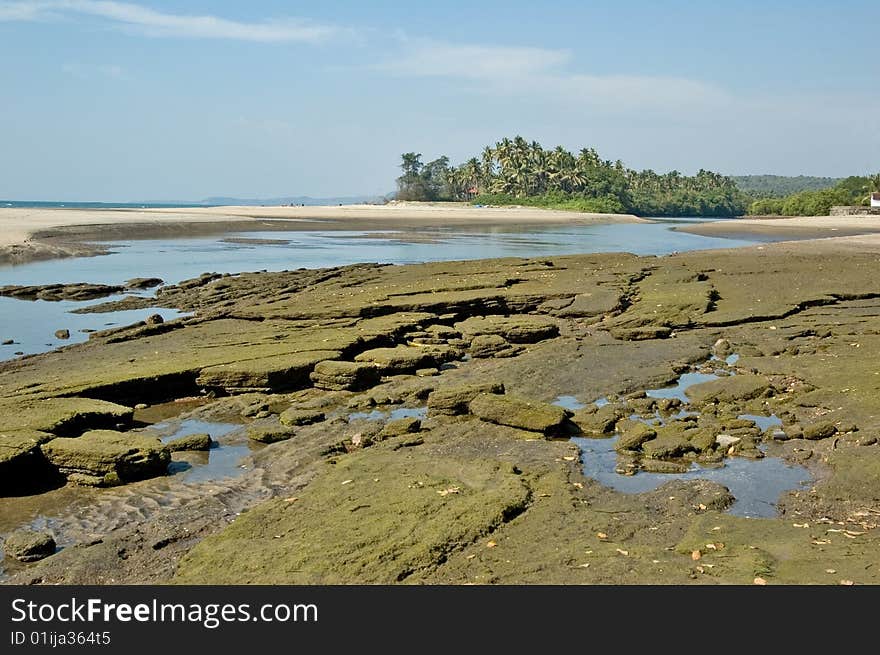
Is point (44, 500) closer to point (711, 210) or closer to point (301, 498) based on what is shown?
point (301, 498)

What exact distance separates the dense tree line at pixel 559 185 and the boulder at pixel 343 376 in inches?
4277

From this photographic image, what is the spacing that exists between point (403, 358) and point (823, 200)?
101 metres

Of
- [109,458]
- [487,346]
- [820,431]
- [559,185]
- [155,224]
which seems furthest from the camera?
[559,185]

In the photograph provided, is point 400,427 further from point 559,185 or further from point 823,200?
point 559,185

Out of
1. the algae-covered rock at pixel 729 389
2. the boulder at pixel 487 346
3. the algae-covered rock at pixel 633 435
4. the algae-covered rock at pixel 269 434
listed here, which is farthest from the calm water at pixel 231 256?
the algae-covered rock at pixel 729 389

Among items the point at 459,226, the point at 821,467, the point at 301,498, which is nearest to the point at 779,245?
the point at 821,467

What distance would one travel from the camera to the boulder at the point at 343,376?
14266 millimetres

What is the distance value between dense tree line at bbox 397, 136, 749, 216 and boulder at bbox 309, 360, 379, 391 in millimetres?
108639

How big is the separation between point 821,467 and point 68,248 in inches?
1873

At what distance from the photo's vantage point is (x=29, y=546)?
7.96m

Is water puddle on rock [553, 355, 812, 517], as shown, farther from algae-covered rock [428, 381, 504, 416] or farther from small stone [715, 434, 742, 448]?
algae-covered rock [428, 381, 504, 416]

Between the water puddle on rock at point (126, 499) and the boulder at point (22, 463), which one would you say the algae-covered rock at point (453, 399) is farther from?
the boulder at point (22, 463)

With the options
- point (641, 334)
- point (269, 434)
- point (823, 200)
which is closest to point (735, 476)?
point (269, 434)

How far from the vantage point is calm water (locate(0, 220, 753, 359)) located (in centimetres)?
2355
